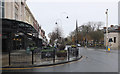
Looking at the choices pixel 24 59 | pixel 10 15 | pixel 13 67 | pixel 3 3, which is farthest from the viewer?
pixel 10 15

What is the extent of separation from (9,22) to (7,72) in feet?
23.2

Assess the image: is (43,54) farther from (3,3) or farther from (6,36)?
(3,3)

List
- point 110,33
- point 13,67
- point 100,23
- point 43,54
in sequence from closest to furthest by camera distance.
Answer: point 13,67, point 43,54, point 110,33, point 100,23

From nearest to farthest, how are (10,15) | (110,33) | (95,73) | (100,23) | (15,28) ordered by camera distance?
(95,73), (15,28), (10,15), (110,33), (100,23)

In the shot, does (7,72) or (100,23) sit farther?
(100,23)

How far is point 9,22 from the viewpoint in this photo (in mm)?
12828

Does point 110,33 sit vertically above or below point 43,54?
above

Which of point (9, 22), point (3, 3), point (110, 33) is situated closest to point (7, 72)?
point (9, 22)

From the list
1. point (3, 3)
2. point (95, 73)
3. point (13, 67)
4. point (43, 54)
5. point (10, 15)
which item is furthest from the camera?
point (10, 15)

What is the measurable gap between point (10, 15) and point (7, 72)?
54.8 feet

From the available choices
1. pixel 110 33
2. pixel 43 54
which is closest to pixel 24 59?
pixel 43 54

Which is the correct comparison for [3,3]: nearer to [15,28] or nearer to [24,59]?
[15,28]

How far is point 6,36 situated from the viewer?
835 inches

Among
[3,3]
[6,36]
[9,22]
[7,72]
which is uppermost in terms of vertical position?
[3,3]
